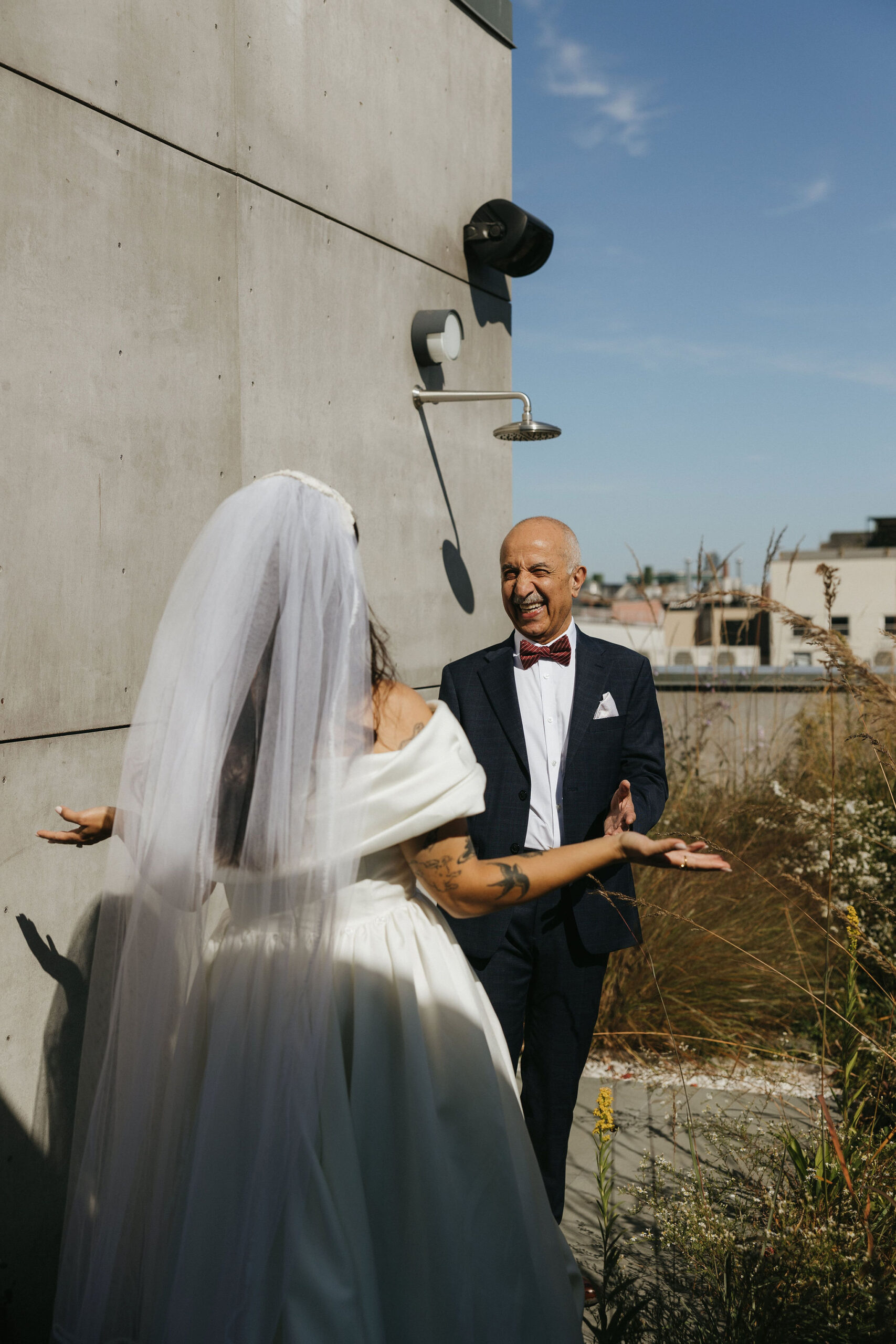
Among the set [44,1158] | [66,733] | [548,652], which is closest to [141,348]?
[66,733]

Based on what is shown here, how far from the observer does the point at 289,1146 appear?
148 centimetres

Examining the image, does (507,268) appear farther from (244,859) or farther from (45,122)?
(244,859)

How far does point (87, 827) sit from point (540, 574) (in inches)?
57.3

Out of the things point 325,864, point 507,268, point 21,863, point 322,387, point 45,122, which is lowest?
point 21,863

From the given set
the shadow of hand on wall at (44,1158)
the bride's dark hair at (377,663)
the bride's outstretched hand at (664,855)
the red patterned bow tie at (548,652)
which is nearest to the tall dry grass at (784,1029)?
the bride's outstretched hand at (664,855)

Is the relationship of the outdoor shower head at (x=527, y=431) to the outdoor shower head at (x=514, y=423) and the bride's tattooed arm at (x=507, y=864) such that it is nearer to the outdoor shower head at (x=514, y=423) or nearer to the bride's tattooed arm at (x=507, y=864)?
the outdoor shower head at (x=514, y=423)

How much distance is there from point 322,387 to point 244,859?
7.69ft

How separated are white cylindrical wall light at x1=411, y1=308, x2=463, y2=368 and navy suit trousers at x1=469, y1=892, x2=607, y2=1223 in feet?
8.25

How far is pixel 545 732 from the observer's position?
110 inches

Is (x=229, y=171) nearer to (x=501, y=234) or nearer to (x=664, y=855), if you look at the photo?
(x=501, y=234)

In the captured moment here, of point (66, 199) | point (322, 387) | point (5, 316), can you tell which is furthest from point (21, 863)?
point (322, 387)

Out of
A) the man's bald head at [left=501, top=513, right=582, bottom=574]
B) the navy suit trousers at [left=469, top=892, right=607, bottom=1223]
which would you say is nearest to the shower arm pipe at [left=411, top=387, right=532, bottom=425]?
the man's bald head at [left=501, top=513, right=582, bottom=574]

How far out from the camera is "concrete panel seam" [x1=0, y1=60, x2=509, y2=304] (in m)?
2.30

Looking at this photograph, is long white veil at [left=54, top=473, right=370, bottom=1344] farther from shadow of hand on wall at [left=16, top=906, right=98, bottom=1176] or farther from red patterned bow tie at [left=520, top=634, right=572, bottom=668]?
red patterned bow tie at [left=520, top=634, right=572, bottom=668]
